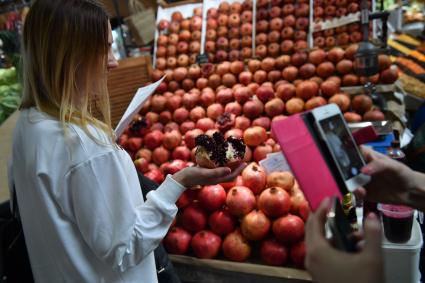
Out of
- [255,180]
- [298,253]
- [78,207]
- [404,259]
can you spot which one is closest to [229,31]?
[255,180]

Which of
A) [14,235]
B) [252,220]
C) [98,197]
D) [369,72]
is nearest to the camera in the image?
[98,197]

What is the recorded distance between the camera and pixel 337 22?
353 cm

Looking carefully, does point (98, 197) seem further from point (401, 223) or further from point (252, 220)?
point (401, 223)

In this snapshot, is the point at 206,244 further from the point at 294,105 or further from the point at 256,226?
the point at 294,105

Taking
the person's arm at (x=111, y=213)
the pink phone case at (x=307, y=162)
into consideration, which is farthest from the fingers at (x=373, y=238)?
the person's arm at (x=111, y=213)

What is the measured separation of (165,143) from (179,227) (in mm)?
786

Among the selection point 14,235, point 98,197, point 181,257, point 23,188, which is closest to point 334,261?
point 98,197

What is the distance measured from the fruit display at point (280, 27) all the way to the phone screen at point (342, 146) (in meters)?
2.87

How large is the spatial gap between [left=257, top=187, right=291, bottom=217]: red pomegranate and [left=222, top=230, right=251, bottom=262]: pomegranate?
0.23 meters

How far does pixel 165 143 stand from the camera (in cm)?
285

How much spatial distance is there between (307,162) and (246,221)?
1410 millimetres

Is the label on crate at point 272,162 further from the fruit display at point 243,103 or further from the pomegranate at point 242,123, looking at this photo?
the pomegranate at point 242,123

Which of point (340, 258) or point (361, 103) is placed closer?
point (340, 258)

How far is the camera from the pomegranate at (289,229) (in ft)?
6.54
